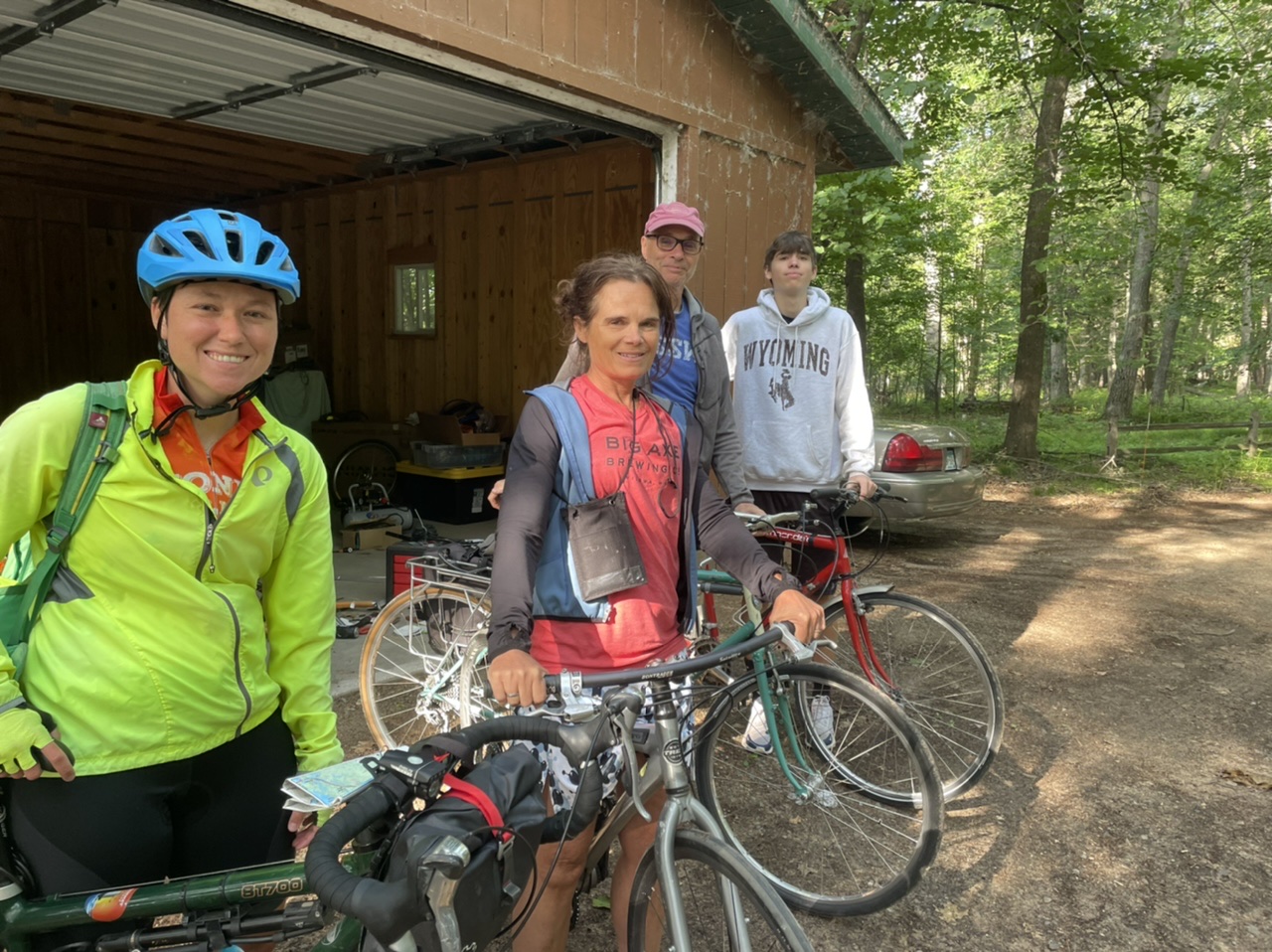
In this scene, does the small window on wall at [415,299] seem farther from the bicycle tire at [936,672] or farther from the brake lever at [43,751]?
the brake lever at [43,751]

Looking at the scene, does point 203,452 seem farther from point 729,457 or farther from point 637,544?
point 729,457

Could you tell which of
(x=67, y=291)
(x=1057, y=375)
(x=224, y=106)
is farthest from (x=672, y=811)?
(x=1057, y=375)

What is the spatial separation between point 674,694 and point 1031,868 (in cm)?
196

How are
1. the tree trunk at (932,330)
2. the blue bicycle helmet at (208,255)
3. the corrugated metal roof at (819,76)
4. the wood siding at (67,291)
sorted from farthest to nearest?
1. the tree trunk at (932,330)
2. the wood siding at (67,291)
3. the corrugated metal roof at (819,76)
4. the blue bicycle helmet at (208,255)

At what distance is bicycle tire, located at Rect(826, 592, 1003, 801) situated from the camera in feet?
10.4

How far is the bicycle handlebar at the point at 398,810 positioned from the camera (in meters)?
1.08

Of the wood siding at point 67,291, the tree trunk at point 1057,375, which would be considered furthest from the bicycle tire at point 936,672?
the tree trunk at point 1057,375

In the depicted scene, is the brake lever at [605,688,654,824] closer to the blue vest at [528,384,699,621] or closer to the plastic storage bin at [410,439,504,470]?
the blue vest at [528,384,699,621]

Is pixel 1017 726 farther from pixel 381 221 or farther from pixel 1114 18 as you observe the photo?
pixel 381 221

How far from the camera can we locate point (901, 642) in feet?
10.8

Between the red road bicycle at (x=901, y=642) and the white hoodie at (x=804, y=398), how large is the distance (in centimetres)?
41

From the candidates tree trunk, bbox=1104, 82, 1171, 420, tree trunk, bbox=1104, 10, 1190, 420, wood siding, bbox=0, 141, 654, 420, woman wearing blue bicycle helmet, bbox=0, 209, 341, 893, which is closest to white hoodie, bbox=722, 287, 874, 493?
woman wearing blue bicycle helmet, bbox=0, 209, 341, 893

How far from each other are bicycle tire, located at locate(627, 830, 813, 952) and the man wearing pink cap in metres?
1.64

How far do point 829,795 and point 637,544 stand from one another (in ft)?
4.36
